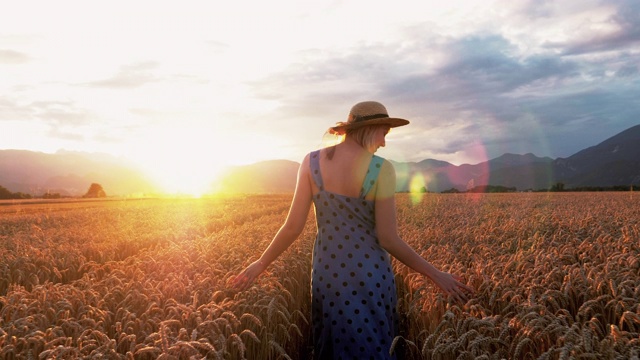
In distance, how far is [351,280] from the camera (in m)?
4.57

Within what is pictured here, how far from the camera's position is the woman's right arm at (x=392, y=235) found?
4535mm

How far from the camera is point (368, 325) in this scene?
4.53m

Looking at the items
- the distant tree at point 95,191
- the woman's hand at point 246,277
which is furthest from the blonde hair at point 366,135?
the distant tree at point 95,191

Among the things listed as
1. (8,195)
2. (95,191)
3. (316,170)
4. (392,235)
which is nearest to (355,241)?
(392,235)

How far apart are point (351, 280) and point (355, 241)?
0.35 m

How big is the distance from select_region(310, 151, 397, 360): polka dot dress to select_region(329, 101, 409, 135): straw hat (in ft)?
1.22

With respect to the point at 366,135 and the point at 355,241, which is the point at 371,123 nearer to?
the point at 366,135

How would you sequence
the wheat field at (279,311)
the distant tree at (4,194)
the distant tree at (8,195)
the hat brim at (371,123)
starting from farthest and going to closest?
the distant tree at (8,195), the distant tree at (4,194), the hat brim at (371,123), the wheat field at (279,311)

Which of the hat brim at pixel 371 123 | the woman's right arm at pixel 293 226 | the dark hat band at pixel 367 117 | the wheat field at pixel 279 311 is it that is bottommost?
the wheat field at pixel 279 311

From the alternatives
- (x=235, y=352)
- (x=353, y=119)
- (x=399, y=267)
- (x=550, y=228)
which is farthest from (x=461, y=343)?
(x=550, y=228)

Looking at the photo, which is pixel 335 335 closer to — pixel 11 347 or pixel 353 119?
pixel 353 119

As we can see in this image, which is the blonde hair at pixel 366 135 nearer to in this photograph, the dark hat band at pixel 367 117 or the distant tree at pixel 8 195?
the dark hat band at pixel 367 117

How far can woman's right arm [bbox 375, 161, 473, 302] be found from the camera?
4535mm

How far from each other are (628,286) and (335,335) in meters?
2.62
